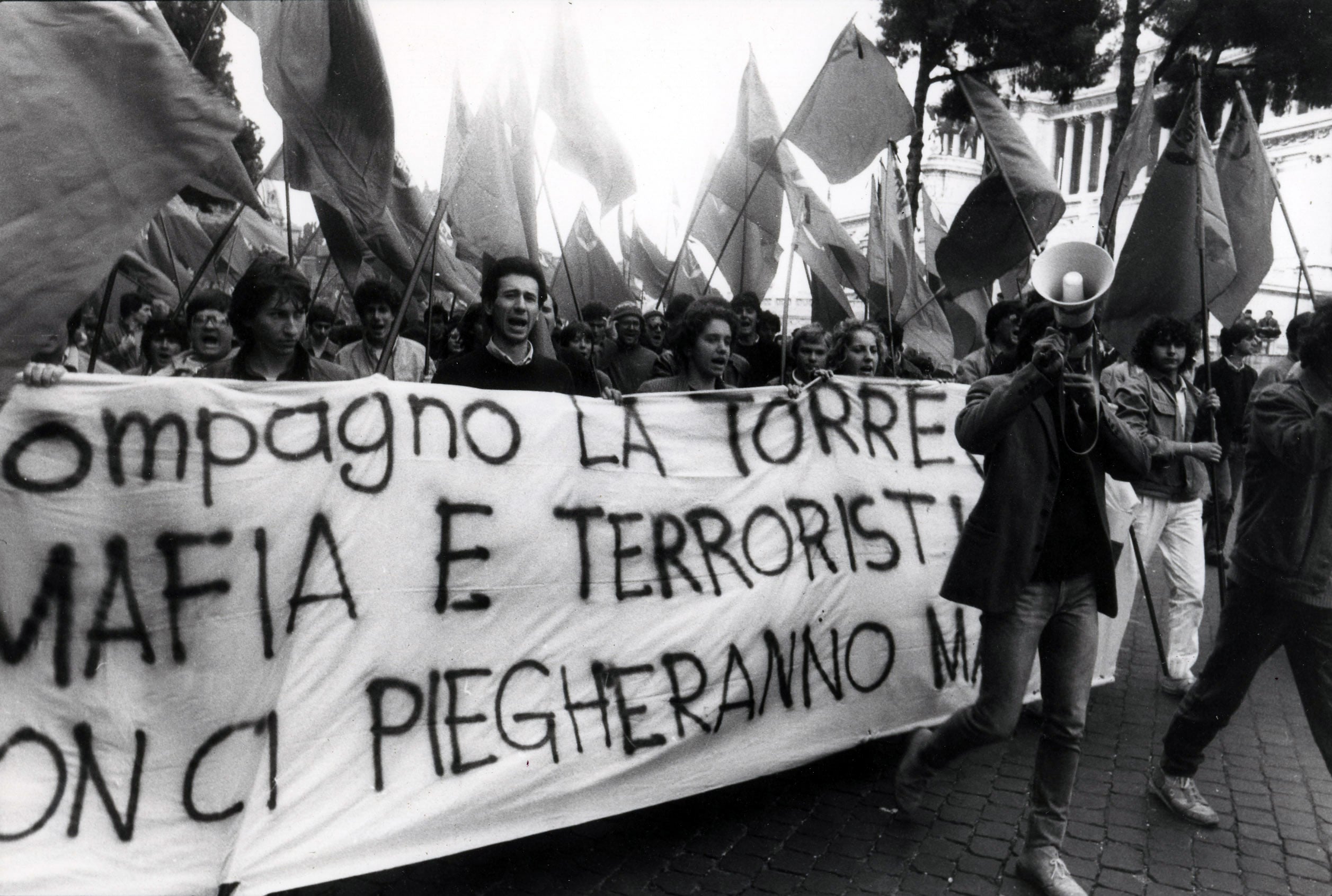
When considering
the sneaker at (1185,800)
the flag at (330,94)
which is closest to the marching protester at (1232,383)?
the sneaker at (1185,800)

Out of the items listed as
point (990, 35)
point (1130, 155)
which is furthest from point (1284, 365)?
point (990, 35)

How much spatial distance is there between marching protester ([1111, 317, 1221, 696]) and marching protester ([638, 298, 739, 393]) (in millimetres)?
1891

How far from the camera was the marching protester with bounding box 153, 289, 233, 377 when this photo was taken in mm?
4707

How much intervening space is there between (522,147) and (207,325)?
6.75 ft

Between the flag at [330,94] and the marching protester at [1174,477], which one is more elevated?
the flag at [330,94]

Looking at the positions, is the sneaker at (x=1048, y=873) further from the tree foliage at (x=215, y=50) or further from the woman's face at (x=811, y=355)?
the tree foliage at (x=215, y=50)

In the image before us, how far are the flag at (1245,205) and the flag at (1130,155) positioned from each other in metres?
0.43

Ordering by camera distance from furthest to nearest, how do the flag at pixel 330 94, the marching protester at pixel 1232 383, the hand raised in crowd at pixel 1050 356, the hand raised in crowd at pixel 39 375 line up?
the marching protester at pixel 1232 383
the flag at pixel 330 94
the hand raised in crowd at pixel 1050 356
the hand raised in crowd at pixel 39 375

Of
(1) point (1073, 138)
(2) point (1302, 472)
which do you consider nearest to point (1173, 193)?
(2) point (1302, 472)

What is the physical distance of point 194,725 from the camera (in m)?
2.90

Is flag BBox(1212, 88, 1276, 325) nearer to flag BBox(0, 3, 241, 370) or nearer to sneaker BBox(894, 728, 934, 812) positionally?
sneaker BBox(894, 728, 934, 812)

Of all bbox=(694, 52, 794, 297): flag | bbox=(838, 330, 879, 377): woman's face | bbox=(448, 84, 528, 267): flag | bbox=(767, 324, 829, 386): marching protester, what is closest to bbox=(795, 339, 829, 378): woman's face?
bbox=(767, 324, 829, 386): marching protester

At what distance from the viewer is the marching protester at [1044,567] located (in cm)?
325

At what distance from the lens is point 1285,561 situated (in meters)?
3.50
